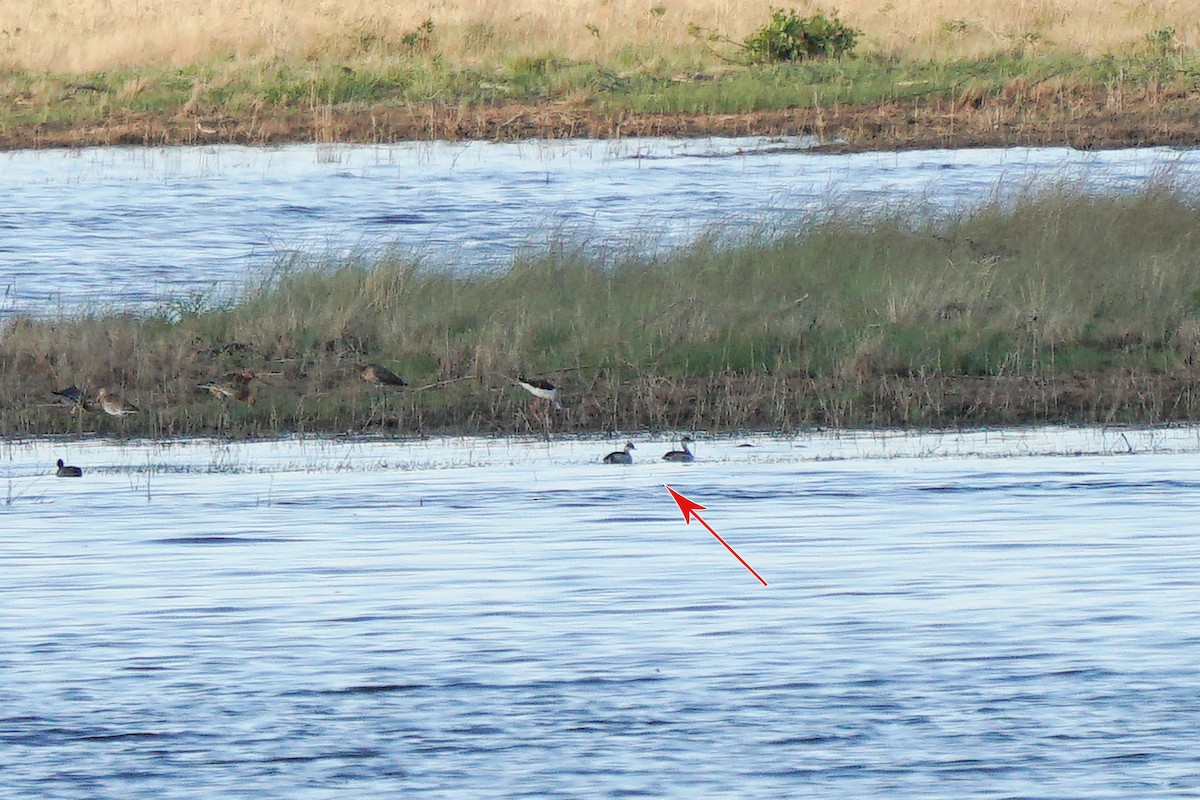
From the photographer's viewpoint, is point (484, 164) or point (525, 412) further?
point (484, 164)

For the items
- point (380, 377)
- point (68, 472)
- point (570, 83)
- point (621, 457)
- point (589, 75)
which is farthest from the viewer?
point (589, 75)

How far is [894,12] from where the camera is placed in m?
39.0

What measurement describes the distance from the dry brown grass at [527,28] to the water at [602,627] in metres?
23.5

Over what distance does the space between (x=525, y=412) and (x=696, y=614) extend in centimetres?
534

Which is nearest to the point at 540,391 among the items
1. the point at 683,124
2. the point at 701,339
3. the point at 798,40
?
the point at 701,339

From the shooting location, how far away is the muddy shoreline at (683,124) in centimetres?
3008

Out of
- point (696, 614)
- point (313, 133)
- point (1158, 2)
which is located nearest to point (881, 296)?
point (696, 614)

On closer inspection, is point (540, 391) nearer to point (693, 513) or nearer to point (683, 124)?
point (693, 513)

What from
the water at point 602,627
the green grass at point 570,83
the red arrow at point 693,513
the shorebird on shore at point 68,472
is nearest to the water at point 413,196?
the green grass at point 570,83

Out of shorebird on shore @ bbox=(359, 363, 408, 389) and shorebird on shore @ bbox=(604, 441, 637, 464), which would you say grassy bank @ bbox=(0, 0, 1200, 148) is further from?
shorebird on shore @ bbox=(604, 441, 637, 464)

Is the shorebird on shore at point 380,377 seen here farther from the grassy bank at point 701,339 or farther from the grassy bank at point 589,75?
the grassy bank at point 589,75

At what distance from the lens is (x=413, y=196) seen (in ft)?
85.5

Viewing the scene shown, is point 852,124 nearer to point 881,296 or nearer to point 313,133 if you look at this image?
point 313,133

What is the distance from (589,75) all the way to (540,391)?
20319 mm
